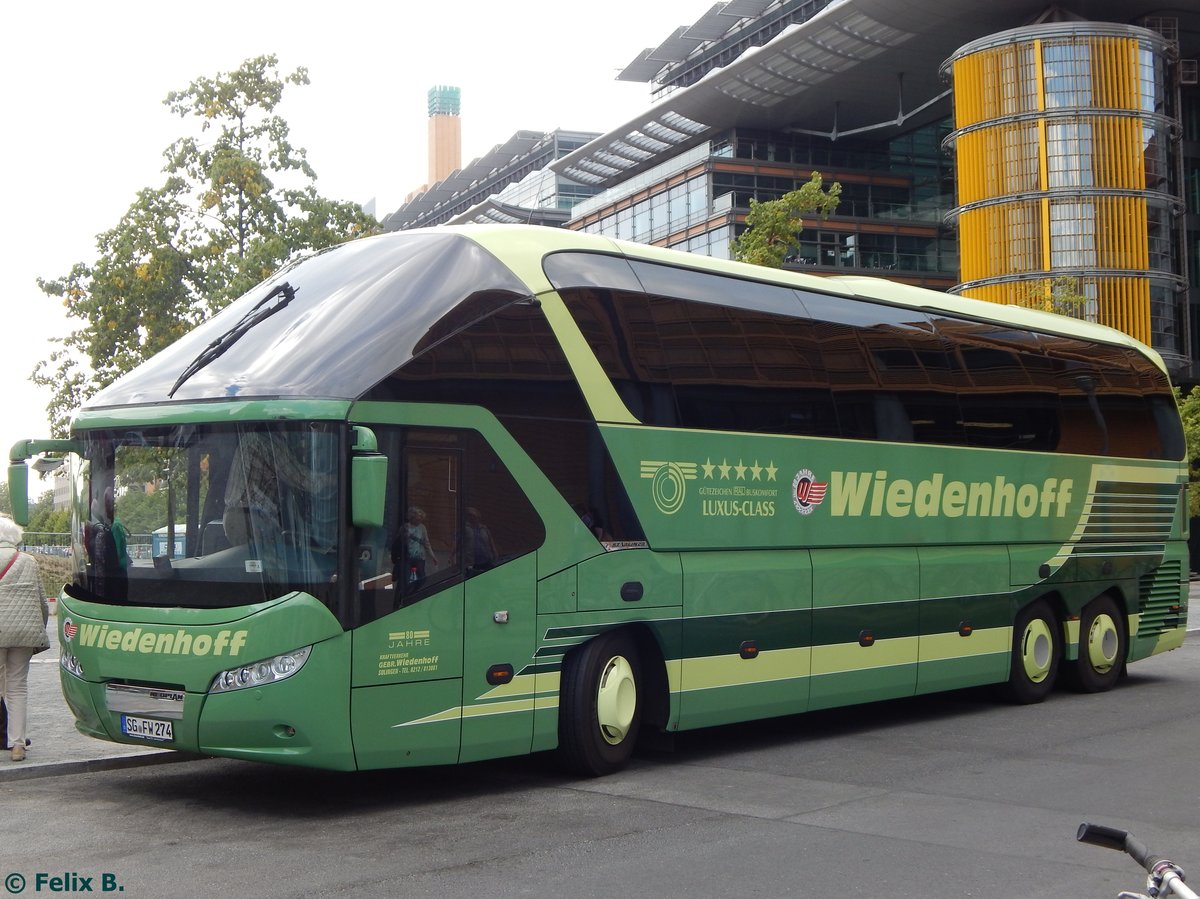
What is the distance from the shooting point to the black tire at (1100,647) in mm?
15750

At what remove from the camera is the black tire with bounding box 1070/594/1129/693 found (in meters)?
15.8

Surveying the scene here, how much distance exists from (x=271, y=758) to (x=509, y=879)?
7.22ft

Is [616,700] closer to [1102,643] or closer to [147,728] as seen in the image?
[147,728]

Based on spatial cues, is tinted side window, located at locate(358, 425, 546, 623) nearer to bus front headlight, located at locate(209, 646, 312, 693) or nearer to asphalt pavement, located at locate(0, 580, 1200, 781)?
bus front headlight, located at locate(209, 646, 312, 693)

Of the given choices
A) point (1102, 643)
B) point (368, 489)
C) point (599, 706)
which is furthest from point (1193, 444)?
point (368, 489)

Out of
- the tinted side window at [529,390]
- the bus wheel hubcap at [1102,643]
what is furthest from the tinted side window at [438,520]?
the bus wheel hubcap at [1102,643]

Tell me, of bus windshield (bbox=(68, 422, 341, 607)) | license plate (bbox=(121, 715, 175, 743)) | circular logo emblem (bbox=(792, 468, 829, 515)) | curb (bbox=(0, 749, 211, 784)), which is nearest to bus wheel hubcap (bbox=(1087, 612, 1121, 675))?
circular logo emblem (bbox=(792, 468, 829, 515))

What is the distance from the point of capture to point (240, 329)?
9.64 meters

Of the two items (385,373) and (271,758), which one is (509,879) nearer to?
(271,758)

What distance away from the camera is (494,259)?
32.7ft

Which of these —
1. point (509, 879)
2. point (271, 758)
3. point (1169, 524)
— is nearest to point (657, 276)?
point (271, 758)

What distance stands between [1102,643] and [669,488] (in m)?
7.38

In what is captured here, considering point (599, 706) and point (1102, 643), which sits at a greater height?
point (599, 706)

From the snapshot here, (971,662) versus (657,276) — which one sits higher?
(657,276)
